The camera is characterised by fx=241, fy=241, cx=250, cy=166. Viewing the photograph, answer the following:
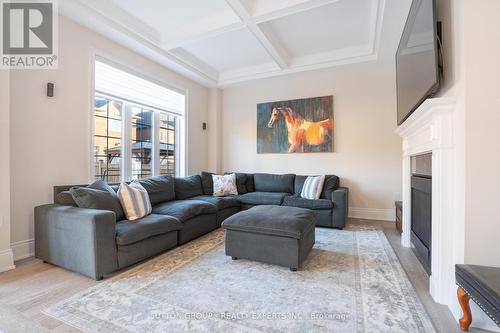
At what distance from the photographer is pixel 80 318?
1.50 m

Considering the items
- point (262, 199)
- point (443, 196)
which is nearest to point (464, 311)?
point (443, 196)

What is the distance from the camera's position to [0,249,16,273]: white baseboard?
214cm

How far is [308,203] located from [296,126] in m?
1.63

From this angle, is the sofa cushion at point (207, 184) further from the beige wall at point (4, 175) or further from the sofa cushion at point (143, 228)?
the beige wall at point (4, 175)

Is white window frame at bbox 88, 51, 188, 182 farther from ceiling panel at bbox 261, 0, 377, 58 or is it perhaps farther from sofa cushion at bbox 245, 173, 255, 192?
ceiling panel at bbox 261, 0, 377, 58

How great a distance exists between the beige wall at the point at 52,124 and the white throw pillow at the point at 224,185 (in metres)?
1.93

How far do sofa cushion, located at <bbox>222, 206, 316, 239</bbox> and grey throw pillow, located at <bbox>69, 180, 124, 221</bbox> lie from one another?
1.17 meters

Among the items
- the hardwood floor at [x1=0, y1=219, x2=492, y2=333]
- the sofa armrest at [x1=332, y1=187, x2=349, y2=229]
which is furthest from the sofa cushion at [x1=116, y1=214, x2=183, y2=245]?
the sofa armrest at [x1=332, y1=187, x2=349, y2=229]

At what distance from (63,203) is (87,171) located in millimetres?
675

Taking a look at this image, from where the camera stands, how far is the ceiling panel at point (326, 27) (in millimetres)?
2919

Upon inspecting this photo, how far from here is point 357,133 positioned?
13.9 feet

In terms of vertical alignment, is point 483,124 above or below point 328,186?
above

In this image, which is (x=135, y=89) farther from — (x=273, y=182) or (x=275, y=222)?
(x=275, y=222)

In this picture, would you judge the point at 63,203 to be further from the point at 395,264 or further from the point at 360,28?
the point at 360,28
